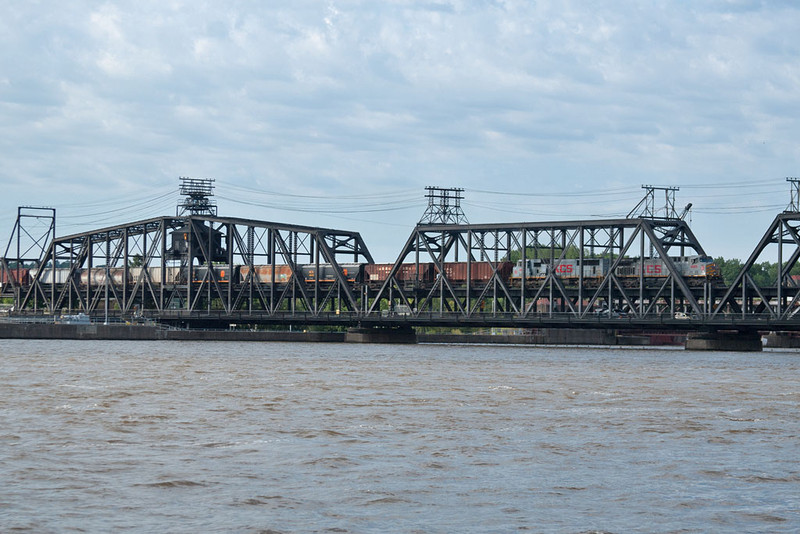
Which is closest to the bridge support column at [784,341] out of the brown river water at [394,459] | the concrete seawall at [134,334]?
the concrete seawall at [134,334]

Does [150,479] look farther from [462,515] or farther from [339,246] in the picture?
[339,246]

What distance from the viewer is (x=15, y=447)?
27.3 m

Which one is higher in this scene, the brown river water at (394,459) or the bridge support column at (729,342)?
the bridge support column at (729,342)

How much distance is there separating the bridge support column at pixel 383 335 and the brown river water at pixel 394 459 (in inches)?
3544

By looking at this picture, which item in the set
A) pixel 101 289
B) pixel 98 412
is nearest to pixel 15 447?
pixel 98 412

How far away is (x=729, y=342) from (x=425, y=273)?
39.9 m

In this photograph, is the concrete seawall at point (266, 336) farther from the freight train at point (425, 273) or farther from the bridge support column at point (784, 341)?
the bridge support column at point (784, 341)

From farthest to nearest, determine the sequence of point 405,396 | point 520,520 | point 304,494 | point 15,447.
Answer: point 405,396 < point 15,447 < point 304,494 < point 520,520

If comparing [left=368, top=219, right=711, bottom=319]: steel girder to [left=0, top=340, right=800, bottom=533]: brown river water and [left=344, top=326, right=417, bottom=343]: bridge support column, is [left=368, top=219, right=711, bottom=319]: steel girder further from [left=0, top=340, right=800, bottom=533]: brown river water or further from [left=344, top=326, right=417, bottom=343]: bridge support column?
[left=0, top=340, right=800, bottom=533]: brown river water

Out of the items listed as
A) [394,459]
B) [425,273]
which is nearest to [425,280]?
[425,273]

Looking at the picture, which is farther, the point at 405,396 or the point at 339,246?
the point at 339,246

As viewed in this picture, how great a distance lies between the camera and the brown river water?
64.5 feet

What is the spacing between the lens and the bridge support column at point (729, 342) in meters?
113

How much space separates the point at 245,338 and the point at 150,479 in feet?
428
